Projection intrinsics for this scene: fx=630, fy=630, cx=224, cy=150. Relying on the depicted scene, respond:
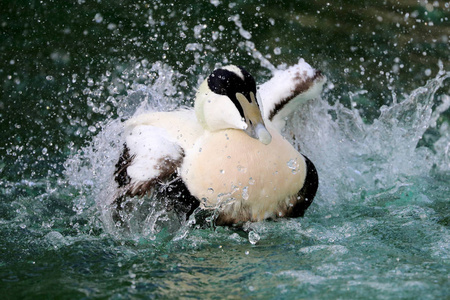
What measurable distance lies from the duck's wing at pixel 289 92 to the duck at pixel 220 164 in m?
0.41

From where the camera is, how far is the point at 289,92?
3850mm

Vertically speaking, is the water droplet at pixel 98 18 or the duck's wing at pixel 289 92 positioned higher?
the water droplet at pixel 98 18

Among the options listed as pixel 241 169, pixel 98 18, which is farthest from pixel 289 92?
pixel 98 18

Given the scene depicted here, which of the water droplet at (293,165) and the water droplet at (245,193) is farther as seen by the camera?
the water droplet at (293,165)

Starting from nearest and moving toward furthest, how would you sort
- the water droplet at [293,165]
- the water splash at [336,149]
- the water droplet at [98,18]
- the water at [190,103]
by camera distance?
the water at [190,103] < the water droplet at [293,165] < the water splash at [336,149] < the water droplet at [98,18]

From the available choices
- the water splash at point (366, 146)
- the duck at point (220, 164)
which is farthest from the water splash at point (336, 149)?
the duck at point (220, 164)

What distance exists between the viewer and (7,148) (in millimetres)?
5133

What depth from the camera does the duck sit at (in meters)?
3.19

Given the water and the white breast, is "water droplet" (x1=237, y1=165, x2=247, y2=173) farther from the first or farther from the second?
the water

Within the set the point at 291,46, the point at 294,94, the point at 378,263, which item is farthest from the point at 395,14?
the point at 378,263

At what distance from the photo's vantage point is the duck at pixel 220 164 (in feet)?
10.5

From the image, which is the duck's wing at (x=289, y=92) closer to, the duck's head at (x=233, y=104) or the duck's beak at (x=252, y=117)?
the duck's head at (x=233, y=104)

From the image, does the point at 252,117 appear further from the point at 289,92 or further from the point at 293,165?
the point at 289,92

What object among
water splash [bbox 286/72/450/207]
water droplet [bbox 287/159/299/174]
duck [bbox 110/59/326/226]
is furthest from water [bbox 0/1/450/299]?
water droplet [bbox 287/159/299/174]
